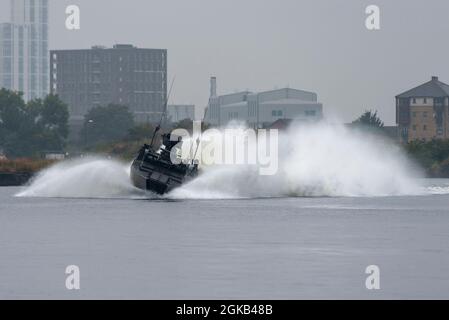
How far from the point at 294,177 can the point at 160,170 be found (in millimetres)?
20161

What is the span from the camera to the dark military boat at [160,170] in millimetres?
91625

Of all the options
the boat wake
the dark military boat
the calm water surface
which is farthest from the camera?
→ the boat wake

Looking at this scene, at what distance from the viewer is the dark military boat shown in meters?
91.6

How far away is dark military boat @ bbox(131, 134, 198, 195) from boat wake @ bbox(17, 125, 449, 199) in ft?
4.23

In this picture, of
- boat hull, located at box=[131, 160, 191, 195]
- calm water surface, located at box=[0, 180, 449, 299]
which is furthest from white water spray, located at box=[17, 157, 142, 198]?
calm water surface, located at box=[0, 180, 449, 299]

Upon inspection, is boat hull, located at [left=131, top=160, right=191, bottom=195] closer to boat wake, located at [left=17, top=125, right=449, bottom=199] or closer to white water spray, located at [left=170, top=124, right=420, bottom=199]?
boat wake, located at [left=17, top=125, right=449, bottom=199]

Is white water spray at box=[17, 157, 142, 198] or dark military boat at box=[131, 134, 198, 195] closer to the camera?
dark military boat at box=[131, 134, 198, 195]

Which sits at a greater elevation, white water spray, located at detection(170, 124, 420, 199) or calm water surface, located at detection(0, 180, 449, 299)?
white water spray, located at detection(170, 124, 420, 199)

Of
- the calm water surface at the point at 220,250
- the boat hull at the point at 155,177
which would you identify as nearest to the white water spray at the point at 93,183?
the boat hull at the point at 155,177

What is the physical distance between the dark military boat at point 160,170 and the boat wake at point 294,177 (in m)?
1.29

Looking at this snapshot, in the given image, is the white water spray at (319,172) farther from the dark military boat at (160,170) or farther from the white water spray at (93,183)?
the dark military boat at (160,170)

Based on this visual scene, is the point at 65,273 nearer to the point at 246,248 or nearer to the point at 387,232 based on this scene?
the point at 246,248

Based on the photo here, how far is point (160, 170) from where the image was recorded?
302 ft

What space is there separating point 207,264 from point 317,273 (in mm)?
4788
